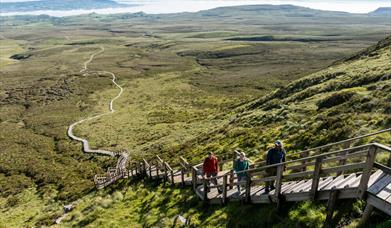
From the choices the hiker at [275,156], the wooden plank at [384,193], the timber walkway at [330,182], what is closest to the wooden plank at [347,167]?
the timber walkway at [330,182]

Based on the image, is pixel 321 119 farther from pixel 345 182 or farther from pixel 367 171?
pixel 367 171

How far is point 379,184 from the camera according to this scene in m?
9.57

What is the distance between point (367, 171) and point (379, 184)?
0.73 metres

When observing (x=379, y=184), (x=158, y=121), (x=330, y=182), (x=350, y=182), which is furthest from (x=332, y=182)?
(x=158, y=121)

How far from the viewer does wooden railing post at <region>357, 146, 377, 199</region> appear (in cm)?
912

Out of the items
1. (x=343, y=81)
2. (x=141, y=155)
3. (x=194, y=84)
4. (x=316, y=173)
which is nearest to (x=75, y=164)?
(x=141, y=155)

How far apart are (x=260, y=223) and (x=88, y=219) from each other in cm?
1163

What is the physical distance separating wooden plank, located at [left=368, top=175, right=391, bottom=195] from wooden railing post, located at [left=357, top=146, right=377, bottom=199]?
0.60 ft

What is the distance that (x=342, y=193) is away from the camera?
400 inches

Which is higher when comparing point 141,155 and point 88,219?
point 88,219

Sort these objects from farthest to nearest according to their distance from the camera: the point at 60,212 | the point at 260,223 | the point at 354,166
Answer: the point at 60,212, the point at 260,223, the point at 354,166

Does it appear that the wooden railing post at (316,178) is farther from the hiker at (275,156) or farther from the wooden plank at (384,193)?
the hiker at (275,156)

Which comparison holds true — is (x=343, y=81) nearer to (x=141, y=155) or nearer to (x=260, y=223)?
(x=141, y=155)

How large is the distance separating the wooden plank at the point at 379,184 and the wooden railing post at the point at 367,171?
0.60ft
